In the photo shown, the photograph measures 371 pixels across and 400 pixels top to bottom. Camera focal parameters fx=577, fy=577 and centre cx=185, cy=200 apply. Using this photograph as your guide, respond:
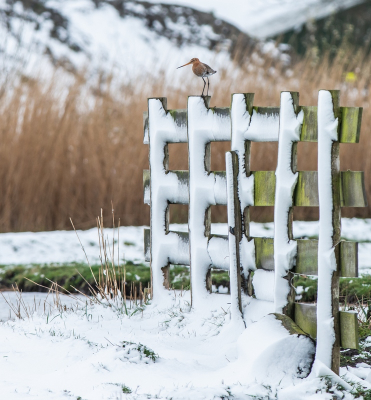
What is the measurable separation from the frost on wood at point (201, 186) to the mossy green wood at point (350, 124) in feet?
2.32

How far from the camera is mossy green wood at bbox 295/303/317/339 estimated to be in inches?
94.2

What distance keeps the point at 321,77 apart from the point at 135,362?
6.01 metres

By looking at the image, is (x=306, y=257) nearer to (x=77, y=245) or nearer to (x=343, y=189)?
(x=343, y=189)

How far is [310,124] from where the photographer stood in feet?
7.72

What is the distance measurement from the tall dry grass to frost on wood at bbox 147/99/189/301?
2802 millimetres

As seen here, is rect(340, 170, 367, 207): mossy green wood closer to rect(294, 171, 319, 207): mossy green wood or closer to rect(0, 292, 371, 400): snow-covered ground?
rect(294, 171, 319, 207): mossy green wood

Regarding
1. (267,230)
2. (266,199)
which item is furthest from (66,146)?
(266,199)

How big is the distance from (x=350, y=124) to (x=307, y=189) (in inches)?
12.9

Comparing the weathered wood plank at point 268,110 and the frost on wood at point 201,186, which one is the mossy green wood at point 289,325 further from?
the weathered wood plank at point 268,110

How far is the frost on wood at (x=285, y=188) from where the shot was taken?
7.82 ft

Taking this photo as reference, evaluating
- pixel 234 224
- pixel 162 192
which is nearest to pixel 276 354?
pixel 234 224

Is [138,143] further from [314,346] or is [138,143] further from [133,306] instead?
[314,346]

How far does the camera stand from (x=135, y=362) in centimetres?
223

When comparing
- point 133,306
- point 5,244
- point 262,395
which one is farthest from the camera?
point 5,244
